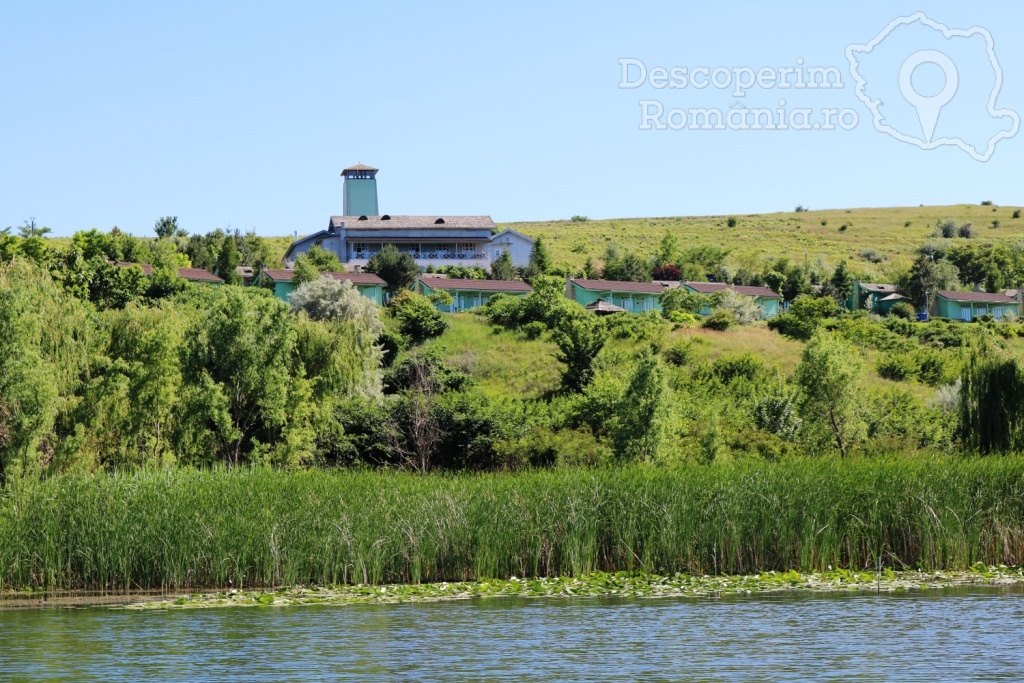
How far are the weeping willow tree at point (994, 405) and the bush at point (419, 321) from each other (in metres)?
42.0

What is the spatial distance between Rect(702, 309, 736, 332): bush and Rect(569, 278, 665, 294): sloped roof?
14326mm

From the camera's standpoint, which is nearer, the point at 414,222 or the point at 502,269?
the point at 502,269

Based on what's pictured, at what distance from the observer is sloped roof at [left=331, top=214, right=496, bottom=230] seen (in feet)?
361

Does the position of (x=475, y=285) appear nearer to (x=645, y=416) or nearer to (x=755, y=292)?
(x=755, y=292)

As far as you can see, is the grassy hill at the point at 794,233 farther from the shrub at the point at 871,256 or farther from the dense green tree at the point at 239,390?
the dense green tree at the point at 239,390

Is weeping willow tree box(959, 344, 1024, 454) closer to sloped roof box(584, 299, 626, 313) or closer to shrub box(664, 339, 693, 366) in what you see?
shrub box(664, 339, 693, 366)

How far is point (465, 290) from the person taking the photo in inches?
3600

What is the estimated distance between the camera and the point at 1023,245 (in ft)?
428

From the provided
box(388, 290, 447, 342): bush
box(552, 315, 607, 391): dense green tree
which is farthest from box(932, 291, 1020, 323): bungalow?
box(552, 315, 607, 391): dense green tree

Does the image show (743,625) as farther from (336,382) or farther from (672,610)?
(336,382)

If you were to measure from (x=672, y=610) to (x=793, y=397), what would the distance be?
31.8 meters

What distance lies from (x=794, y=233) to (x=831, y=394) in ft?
375

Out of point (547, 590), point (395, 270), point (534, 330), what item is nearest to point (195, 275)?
point (395, 270)

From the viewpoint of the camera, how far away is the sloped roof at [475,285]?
3595 inches
